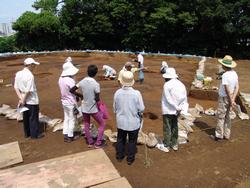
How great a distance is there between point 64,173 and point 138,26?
21138 millimetres

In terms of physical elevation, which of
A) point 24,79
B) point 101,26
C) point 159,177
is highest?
point 101,26

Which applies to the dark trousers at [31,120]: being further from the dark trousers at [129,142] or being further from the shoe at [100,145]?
the dark trousers at [129,142]

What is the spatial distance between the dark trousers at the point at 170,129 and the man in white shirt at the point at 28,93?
7.74 ft

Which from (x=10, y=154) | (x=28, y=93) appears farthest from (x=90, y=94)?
(x=10, y=154)

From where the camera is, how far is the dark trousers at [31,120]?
557 cm

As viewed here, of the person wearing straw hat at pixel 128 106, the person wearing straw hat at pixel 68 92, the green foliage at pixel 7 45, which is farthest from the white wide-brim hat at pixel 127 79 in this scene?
the green foliage at pixel 7 45

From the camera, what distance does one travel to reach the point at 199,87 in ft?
33.4

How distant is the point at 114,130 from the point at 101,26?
19.8 metres

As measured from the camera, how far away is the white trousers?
5.43 meters

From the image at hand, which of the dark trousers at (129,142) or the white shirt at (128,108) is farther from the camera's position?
the dark trousers at (129,142)

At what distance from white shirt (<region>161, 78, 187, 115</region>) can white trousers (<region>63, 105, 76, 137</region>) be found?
66.1 inches

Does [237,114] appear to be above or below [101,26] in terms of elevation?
below

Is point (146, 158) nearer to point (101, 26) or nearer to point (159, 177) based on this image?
point (159, 177)

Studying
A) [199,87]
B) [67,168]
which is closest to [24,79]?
[67,168]
